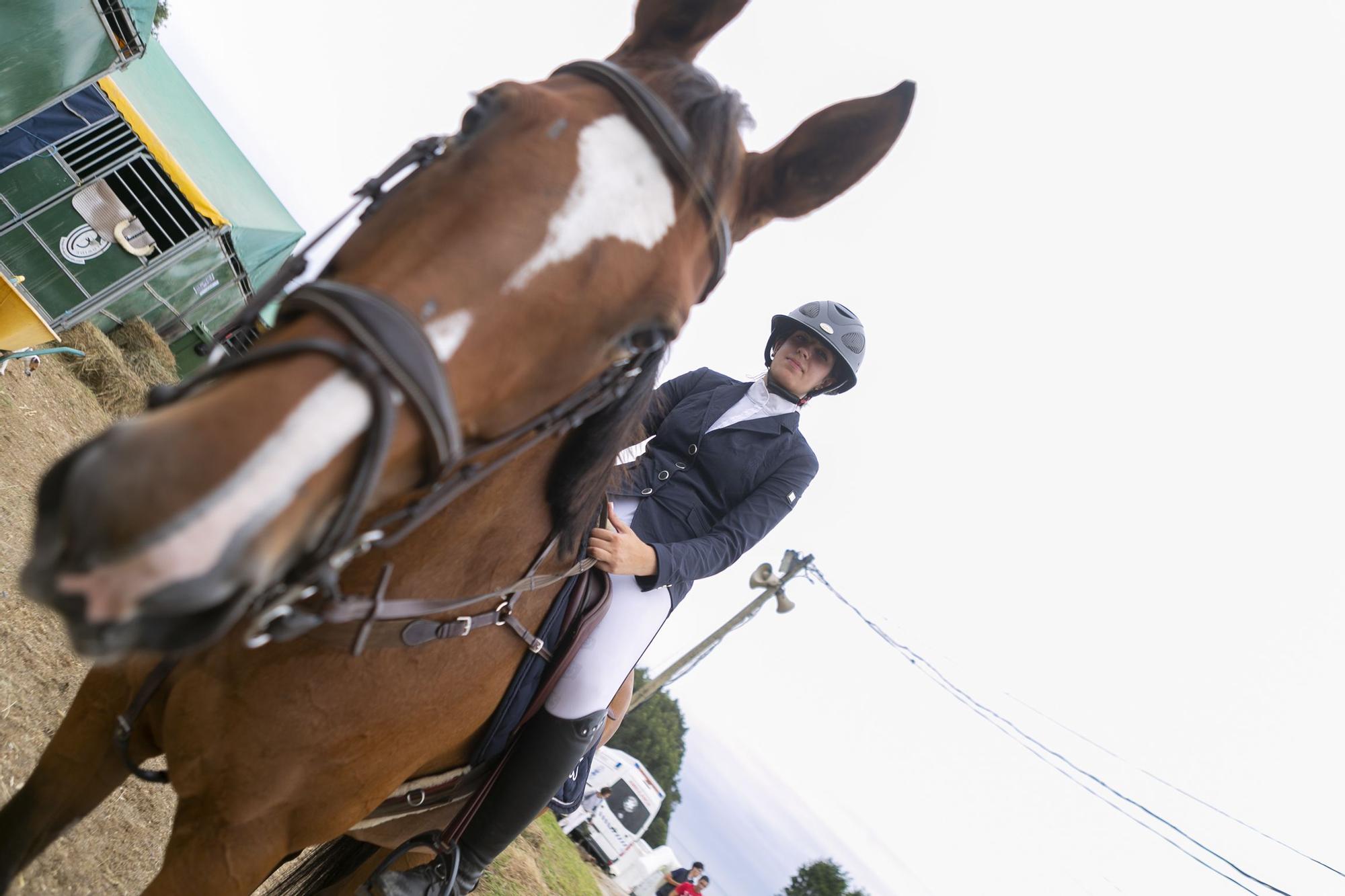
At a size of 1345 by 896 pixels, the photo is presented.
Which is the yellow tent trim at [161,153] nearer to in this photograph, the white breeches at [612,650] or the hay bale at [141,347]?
the hay bale at [141,347]

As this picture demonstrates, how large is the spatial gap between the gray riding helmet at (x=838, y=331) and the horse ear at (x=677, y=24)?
212cm

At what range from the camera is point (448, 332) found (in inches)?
49.3

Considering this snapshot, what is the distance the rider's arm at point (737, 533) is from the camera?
292 cm

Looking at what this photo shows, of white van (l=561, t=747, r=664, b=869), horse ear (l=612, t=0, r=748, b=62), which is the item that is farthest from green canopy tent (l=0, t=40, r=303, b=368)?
white van (l=561, t=747, r=664, b=869)

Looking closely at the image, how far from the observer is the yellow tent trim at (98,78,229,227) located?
9.81 meters

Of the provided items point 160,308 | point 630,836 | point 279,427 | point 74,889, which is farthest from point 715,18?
point 630,836

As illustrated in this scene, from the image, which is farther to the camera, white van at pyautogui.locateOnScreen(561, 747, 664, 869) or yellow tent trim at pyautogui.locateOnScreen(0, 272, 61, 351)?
white van at pyautogui.locateOnScreen(561, 747, 664, 869)

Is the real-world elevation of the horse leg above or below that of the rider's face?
below

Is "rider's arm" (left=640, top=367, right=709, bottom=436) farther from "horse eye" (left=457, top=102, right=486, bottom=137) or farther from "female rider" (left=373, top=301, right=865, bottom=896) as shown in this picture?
"horse eye" (left=457, top=102, right=486, bottom=137)

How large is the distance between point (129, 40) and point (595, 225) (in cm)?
945

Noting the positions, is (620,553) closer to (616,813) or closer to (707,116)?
(707,116)

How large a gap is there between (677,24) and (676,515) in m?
2.01

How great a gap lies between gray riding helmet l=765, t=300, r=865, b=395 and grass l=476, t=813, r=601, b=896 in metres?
6.09

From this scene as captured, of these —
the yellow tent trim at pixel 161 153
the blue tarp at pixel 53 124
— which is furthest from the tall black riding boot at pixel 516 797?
the yellow tent trim at pixel 161 153
